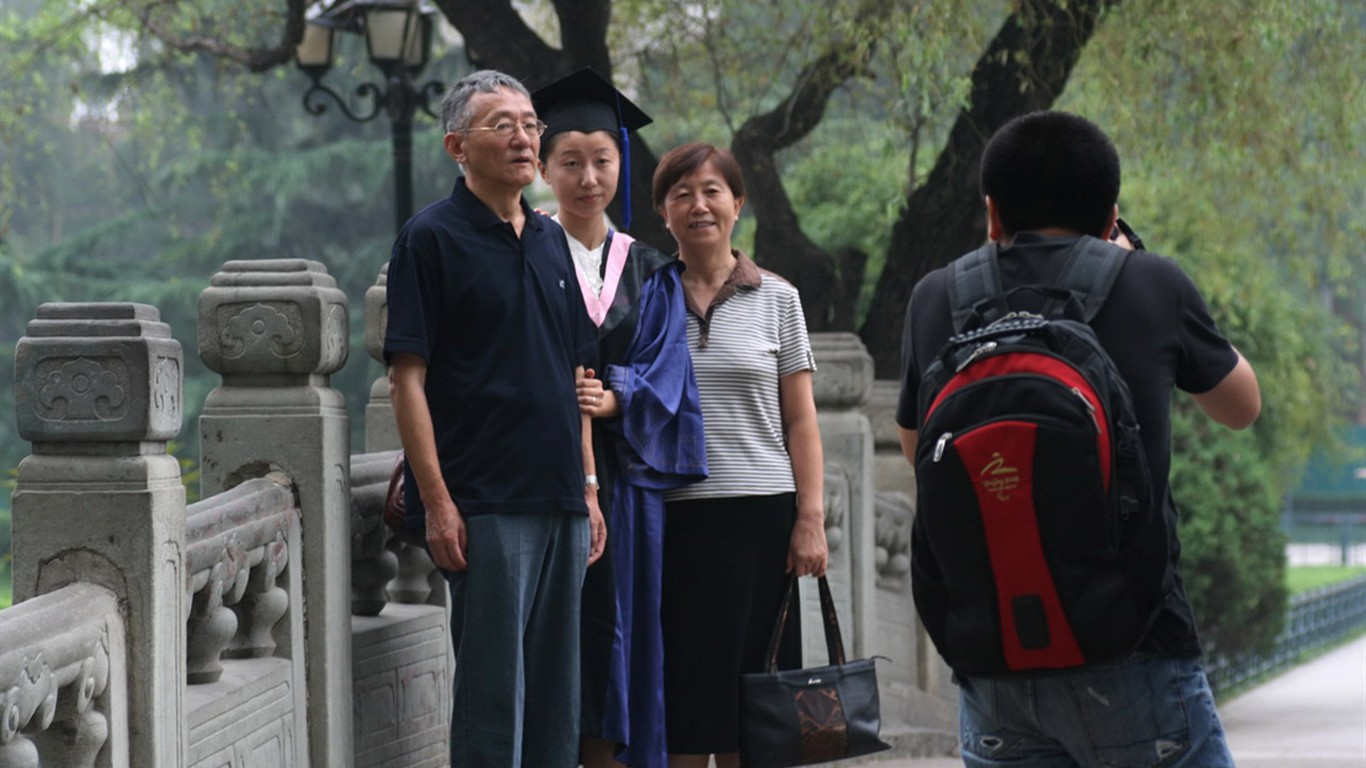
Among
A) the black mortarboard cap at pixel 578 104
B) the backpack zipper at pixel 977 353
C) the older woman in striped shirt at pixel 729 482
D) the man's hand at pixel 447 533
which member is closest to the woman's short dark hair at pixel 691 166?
the older woman in striped shirt at pixel 729 482

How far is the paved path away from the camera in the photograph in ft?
26.7

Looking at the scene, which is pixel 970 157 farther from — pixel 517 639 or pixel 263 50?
pixel 517 639

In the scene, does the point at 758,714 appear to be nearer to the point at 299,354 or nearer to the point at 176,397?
the point at 299,354

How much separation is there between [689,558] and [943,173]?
601 centimetres

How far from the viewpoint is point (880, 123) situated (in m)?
15.4

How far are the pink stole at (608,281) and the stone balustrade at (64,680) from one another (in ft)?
4.91

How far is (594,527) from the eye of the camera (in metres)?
4.63

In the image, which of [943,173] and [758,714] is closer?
[758,714]

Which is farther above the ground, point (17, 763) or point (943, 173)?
point (943, 173)

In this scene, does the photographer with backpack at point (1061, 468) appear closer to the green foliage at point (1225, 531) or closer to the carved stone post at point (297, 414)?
the carved stone post at point (297, 414)

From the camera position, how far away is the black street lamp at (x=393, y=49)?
1177 cm

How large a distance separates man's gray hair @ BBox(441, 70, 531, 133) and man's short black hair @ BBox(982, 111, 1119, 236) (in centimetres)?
152


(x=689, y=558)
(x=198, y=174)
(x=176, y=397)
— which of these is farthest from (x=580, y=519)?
(x=198, y=174)

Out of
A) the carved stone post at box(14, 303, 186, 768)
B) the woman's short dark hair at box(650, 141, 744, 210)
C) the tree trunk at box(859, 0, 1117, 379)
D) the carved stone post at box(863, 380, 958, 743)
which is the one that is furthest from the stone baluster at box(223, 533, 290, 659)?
the tree trunk at box(859, 0, 1117, 379)
